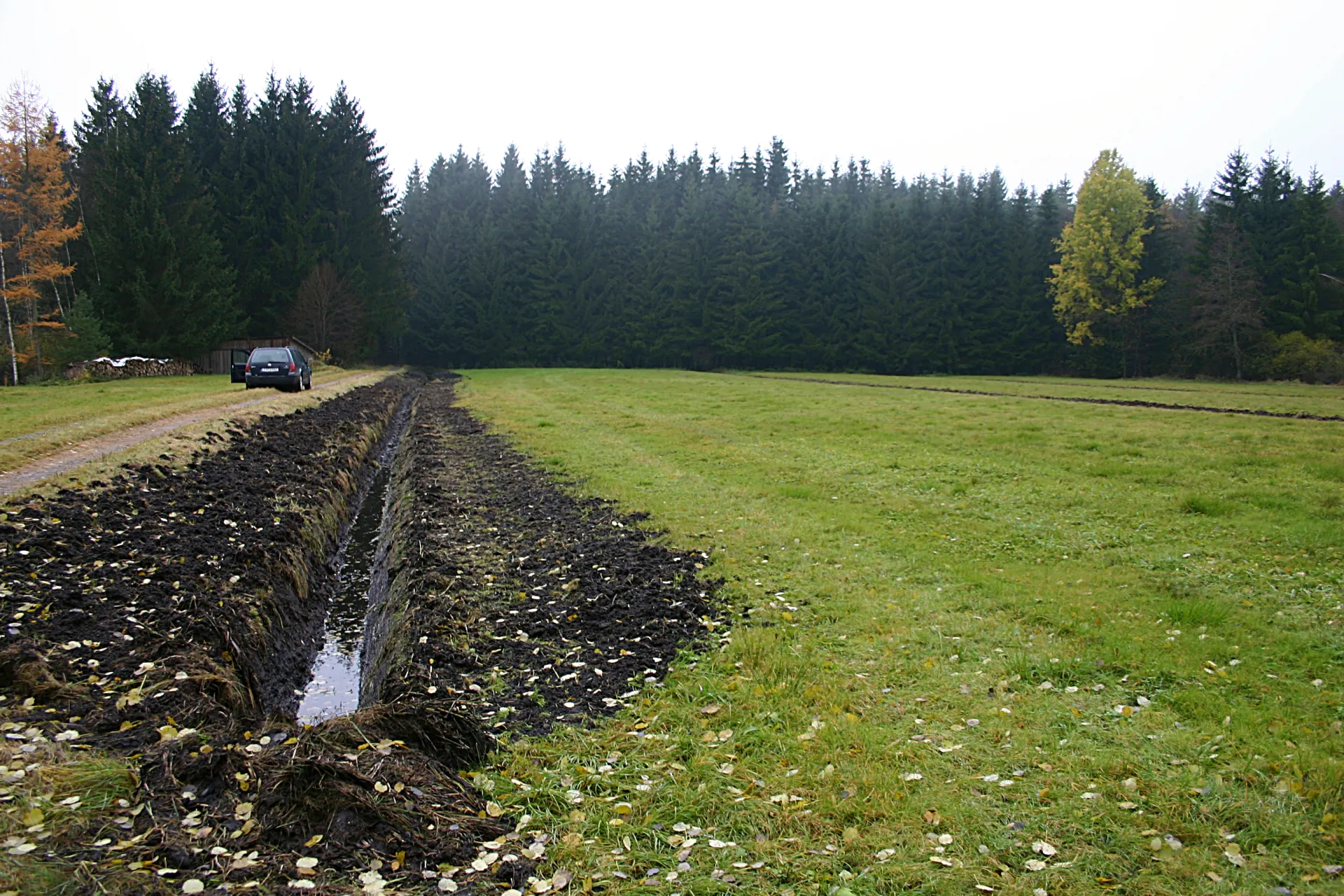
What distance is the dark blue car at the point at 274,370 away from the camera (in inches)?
1163

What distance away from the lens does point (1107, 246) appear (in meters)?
55.8

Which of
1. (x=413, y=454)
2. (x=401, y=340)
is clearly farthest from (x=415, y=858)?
(x=401, y=340)

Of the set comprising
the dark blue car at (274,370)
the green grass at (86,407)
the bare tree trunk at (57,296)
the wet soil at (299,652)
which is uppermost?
the bare tree trunk at (57,296)

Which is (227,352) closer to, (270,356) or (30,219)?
(30,219)

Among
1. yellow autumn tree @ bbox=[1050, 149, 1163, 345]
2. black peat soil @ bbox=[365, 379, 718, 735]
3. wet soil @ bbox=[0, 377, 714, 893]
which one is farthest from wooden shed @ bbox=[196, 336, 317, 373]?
yellow autumn tree @ bbox=[1050, 149, 1163, 345]

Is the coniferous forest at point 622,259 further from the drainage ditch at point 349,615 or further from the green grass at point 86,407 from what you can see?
the drainage ditch at point 349,615

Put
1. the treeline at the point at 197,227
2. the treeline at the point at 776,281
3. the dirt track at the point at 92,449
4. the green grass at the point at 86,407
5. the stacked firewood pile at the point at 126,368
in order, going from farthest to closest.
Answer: the treeline at the point at 776,281
the treeline at the point at 197,227
the stacked firewood pile at the point at 126,368
the green grass at the point at 86,407
the dirt track at the point at 92,449

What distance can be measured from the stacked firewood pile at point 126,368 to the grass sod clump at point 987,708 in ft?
111

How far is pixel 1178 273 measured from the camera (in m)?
58.1

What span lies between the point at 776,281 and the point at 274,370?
48339 millimetres

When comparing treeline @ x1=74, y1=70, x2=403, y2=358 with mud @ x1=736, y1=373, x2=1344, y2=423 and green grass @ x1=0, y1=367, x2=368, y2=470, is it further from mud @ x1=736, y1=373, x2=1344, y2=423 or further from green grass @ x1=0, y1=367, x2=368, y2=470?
mud @ x1=736, y1=373, x2=1344, y2=423

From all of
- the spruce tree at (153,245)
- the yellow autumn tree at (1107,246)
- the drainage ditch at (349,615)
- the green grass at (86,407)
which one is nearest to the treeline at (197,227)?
the spruce tree at (153,245)

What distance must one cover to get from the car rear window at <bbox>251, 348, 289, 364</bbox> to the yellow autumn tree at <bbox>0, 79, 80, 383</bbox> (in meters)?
14.5

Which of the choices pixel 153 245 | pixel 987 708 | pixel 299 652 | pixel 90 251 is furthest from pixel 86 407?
pixel 90 251
